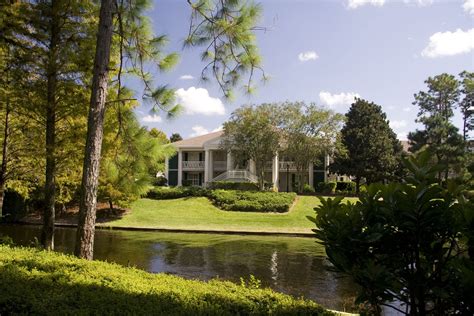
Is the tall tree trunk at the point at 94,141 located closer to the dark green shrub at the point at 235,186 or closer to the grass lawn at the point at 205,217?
the grass lawn at the point at 205,217

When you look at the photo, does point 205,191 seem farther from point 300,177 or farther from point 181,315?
point 181,315

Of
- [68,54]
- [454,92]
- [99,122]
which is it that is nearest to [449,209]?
[99,122]

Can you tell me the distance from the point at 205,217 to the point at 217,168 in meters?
18.8

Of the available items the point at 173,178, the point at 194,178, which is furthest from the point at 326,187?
the point at 173,178

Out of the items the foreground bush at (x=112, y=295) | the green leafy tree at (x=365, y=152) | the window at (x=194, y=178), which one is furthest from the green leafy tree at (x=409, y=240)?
the window at (x=194, y=178)

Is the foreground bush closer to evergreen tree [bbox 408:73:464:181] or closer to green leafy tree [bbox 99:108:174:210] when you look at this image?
green leafy tree [bbox 99:108:174:210]

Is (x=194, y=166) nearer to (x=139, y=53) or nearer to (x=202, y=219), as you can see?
(x=202, y=219)

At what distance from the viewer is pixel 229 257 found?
595 inches

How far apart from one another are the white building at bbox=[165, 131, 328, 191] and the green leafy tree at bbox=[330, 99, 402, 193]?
3632mm

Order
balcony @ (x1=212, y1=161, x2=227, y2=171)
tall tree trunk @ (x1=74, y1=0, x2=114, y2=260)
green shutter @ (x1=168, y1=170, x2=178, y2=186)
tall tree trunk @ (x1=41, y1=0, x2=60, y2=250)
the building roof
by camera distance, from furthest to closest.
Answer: green shutter @ (x1=168, y1=170, x2=178, y2=186)
the building roof
balcony @ (x1=212, y1=161, x2=227, y2=171)
tall tree trunk @ (x1=41, y1=0, x2=60, y2=250)
tall tree trunk @ (x1=74, y1=0, x2=114, y2=260)

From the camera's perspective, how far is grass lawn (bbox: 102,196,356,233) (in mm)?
24998

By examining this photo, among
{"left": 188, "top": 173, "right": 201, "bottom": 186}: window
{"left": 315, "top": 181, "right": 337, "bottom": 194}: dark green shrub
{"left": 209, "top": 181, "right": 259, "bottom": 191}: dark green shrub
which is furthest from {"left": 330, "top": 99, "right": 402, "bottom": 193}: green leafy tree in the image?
{"left": 188, "top": 173, "right": 201, "bottom": 186}: window

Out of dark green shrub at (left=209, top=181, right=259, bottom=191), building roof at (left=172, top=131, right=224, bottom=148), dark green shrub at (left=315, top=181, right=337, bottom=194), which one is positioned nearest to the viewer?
dark green shrub at (left=209, top=181, right=259, bottom=191)

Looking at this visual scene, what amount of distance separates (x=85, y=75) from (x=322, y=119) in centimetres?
2798
